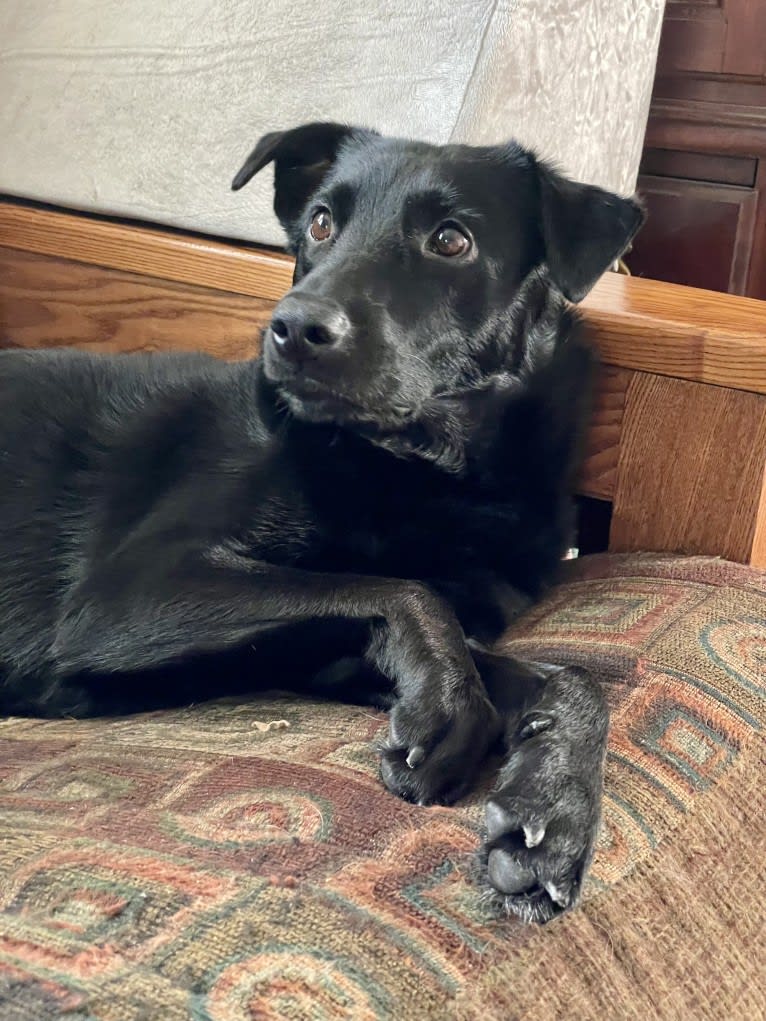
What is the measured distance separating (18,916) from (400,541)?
0.62 metres

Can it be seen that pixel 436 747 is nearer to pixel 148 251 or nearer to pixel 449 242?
pixel 449 242

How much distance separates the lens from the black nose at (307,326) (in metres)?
1.08

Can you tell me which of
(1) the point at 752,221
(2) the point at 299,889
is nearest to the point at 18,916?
(2) the point at 299,889

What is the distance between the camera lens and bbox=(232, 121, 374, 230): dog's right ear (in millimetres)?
1350

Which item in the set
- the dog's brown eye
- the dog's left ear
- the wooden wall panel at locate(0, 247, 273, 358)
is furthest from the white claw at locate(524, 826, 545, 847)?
the wooden wall panel at locate(0, 247, 273, 358)

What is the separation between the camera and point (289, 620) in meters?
1.07

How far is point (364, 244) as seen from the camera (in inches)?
47.7

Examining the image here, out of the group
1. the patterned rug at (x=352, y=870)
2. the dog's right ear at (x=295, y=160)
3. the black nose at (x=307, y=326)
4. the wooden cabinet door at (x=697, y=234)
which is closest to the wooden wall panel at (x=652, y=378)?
the dog's right ear at (x=295, y=160)

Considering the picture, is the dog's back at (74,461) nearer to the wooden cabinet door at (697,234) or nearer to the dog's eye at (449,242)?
the dog's eye at (449,242)

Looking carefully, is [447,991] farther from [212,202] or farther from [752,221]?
[752,221]

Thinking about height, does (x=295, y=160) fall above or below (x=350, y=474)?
above

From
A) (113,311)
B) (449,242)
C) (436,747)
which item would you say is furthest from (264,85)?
(436,747)

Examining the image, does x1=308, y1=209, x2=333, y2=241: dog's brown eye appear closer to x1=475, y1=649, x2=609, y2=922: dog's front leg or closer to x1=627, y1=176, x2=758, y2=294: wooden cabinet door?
x1=475, y1=649, x2=609, y2=922: dog's front leg

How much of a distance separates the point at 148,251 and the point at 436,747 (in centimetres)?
112
